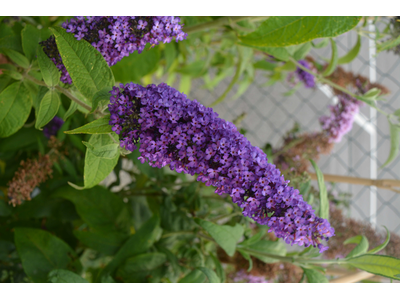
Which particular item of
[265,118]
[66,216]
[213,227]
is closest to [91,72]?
[213,227]

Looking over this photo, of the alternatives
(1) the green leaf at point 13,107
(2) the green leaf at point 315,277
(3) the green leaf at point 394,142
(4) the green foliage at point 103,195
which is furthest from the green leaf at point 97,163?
(3) the green leaf at point 394,142

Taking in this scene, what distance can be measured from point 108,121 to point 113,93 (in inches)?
1.3

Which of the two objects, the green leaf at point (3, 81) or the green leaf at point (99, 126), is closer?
the green leaf at point (99, 126)

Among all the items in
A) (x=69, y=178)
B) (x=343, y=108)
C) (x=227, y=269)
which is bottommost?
(x=227, y=269)

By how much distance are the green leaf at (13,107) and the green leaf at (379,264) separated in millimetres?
582

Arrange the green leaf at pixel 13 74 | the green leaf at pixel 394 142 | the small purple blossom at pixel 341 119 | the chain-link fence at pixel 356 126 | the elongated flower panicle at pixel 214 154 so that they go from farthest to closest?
1. the chain-link fence at pixel 356 126
2. the small purple blossom at pixel 341 119
3. the green leaf at pixel 394 142
4. the green leaf at pixel 13 74
5. the elongated flower panicle at pixel 214 154

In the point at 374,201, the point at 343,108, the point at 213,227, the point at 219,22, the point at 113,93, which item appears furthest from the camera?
the point at 374,201

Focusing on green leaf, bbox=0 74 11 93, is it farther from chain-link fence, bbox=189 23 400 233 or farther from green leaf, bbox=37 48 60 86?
chain-link fence, bbox=189 23 400 233

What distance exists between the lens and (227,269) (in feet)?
2.94

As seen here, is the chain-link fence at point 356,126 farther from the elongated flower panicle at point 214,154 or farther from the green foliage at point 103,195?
the elongated flower panicle at point 214,154

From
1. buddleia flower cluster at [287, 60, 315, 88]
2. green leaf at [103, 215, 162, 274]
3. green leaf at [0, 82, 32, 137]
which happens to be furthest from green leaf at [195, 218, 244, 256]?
buddleia flower cluster at [287, 60, 315, 88]

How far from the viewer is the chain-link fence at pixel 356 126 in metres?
1.18

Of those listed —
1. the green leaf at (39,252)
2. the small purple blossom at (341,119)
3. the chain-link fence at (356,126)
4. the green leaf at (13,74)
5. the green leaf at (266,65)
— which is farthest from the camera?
the chain-link fence at (356,126)

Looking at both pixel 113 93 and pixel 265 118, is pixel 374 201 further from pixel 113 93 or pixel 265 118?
pixel 113 93
